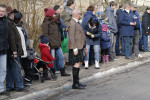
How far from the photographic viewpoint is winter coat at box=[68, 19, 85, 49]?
721 centimetres

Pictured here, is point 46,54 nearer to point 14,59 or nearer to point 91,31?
point 14,59

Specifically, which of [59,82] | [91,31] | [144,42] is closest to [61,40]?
[91,31]

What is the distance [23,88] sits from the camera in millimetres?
6973

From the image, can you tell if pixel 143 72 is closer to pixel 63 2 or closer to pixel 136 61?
pixel 136 61

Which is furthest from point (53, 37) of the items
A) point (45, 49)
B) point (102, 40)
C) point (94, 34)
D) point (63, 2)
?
point (63, 2)

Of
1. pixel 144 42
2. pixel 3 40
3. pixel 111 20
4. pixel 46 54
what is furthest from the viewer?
pixel 144 42

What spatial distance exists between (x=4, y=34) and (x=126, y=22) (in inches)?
228

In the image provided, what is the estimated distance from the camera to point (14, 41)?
261 inches

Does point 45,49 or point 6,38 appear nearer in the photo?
point 6,38

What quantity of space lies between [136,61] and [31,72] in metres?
4.97

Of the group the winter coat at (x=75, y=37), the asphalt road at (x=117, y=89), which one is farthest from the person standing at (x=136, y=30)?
the winter coat at (x=75, y=37)

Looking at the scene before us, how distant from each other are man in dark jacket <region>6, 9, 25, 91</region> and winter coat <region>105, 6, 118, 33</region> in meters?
4.72

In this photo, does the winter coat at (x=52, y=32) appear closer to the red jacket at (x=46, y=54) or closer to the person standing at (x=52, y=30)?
the person standing at (x=52, y=30)

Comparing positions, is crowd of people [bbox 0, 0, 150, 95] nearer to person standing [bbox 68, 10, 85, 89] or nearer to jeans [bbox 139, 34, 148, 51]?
person standing [bbox 68, 10, 85, 89]
